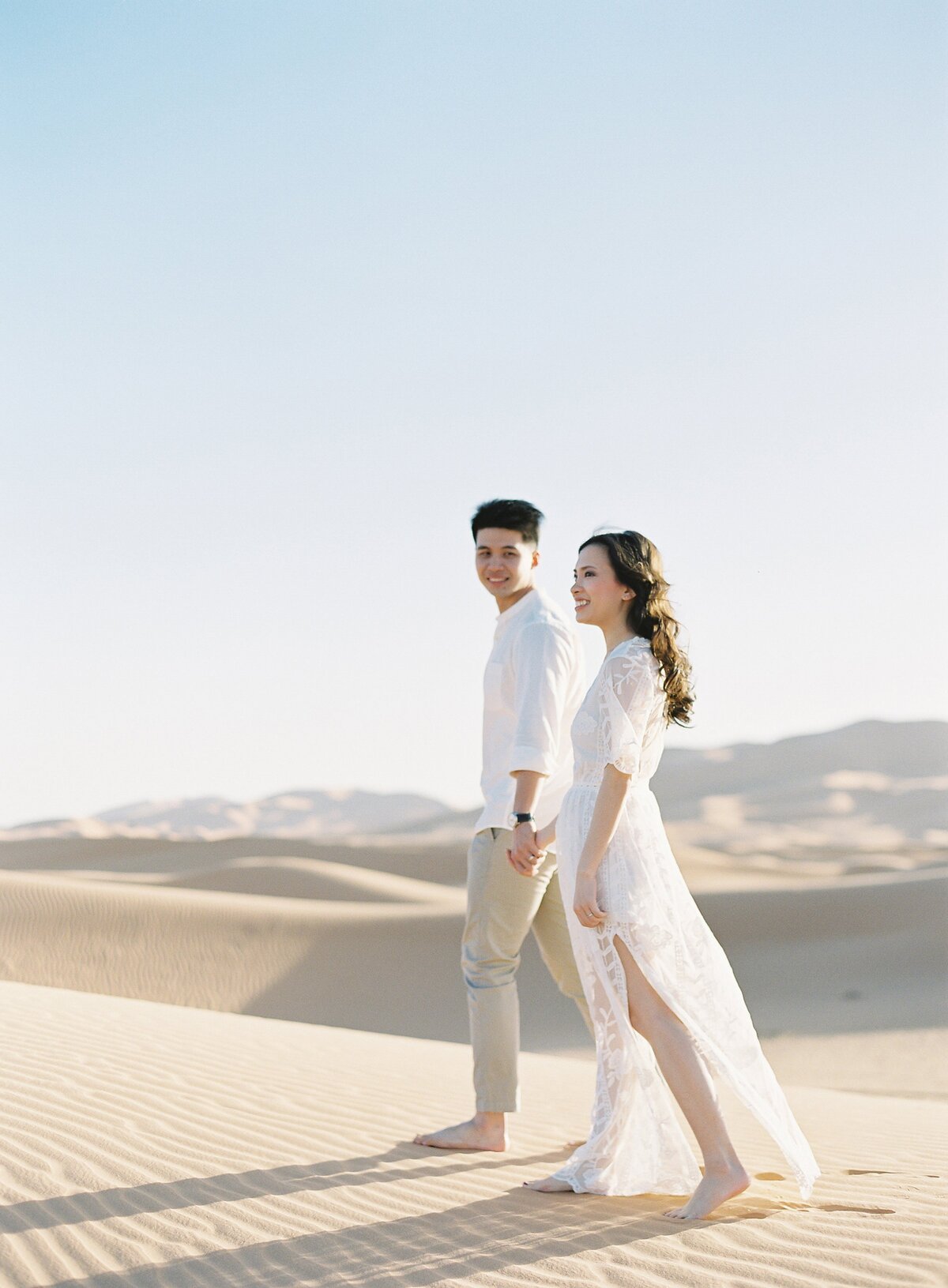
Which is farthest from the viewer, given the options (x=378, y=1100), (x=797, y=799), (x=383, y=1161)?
(x=797, y=799)

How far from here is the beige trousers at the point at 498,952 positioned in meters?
4.89

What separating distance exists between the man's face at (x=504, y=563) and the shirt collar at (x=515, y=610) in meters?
0.04

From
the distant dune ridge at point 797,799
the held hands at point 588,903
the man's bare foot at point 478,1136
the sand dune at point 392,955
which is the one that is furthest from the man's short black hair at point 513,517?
the distant dune ridge at point 797,799

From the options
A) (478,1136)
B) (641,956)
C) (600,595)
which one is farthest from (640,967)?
(478,1136)

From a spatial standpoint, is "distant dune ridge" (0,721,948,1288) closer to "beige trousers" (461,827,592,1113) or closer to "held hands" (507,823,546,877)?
"beige trousers" (461,827,592,1113)

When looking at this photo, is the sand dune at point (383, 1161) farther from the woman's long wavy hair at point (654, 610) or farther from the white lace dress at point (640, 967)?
the woman's long wavy hair at point (654, 610)

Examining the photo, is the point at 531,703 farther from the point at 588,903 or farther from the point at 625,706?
the point at 588,903

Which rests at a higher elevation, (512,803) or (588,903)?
(512,803)

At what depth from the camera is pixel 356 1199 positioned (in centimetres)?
446

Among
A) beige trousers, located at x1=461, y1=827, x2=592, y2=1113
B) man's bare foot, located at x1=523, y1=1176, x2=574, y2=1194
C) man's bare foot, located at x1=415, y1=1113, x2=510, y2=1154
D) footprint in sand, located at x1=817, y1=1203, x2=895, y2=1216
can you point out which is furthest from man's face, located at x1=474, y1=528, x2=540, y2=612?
footprint in sand, located at x1=817, y1=1203, x2=895, y2=1216

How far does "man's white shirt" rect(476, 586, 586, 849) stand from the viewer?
4.80m

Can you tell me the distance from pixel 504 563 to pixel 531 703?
25.4 inches

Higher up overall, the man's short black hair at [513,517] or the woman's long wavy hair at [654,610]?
the man's short black hair at [513,517]

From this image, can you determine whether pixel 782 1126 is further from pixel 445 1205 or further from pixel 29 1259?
pixel 29 1259
